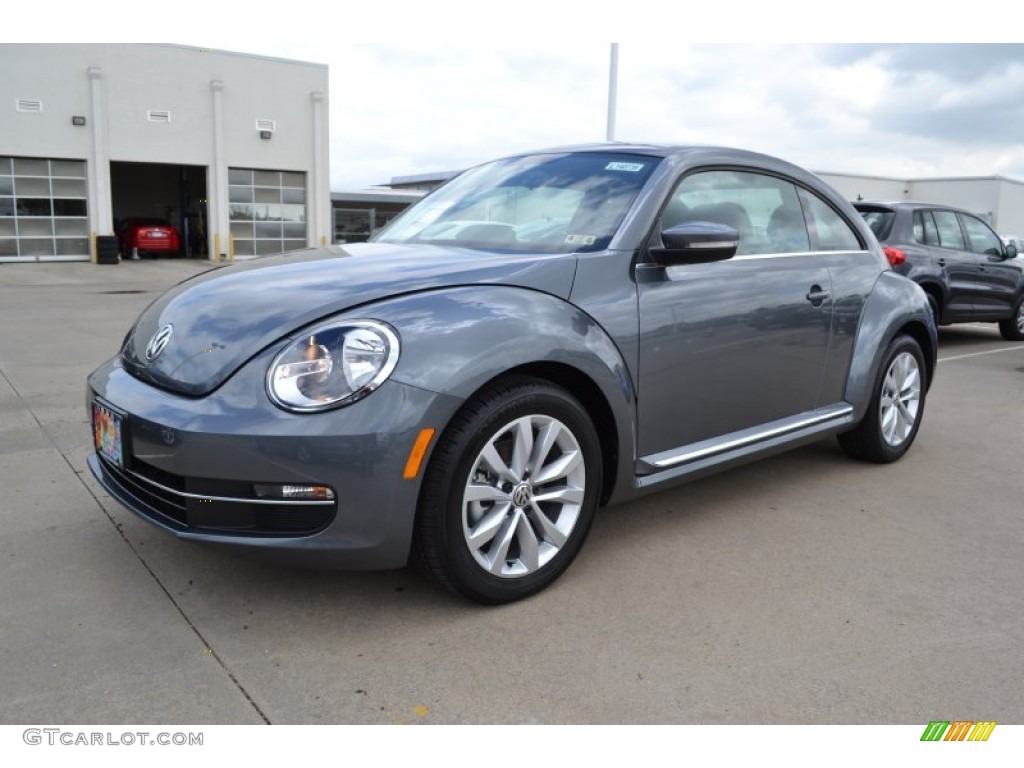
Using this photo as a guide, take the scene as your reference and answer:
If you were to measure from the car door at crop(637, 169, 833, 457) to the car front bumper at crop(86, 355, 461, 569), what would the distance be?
1014 mm

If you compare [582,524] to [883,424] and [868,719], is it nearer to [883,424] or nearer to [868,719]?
[868,719]

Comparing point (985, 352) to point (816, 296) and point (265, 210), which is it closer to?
point (816, 296)

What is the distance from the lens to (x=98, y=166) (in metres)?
24.5

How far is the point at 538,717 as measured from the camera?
2.29m

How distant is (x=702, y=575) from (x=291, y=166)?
26.8 m

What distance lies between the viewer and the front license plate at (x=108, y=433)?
2779mm

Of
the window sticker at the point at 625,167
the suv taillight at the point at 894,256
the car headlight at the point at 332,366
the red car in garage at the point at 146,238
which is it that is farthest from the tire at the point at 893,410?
the red car in garage at the point at 146,238

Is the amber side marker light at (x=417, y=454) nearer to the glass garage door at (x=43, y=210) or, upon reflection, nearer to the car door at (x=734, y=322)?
the car door at (x=734, y=322)

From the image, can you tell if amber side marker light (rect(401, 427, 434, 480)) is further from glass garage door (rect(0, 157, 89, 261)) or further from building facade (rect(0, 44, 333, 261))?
glass garage door (rect(0, 157, 89, 261))

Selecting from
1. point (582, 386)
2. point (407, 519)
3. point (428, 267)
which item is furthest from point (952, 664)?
point (428, 267)

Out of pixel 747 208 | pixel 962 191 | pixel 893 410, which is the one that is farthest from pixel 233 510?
pixel 962 191

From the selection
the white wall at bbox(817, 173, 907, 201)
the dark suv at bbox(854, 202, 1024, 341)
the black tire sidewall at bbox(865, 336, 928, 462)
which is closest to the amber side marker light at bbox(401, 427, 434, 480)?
the black tire sidewall at bbox(865, 336, 928, 462)

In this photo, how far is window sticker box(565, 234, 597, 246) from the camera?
10.7ft

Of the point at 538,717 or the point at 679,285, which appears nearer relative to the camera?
the point at 538,717
